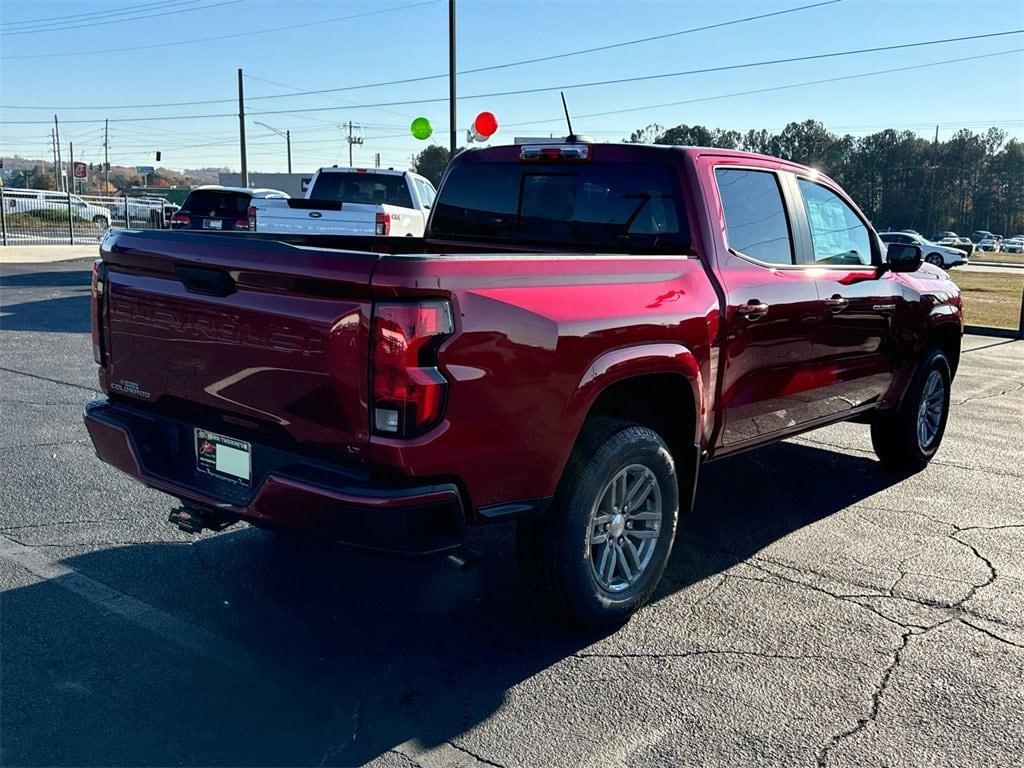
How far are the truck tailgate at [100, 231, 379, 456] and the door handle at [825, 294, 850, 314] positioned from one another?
2988 mm

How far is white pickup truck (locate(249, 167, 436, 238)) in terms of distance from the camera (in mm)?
11078

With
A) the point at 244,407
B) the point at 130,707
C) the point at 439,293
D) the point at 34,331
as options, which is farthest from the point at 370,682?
the point at 34,331

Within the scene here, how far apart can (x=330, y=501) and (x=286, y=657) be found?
33.4 inches

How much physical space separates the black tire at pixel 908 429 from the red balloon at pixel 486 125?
931 cm

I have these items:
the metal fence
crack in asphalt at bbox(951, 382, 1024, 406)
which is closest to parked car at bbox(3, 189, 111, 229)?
the metal fence

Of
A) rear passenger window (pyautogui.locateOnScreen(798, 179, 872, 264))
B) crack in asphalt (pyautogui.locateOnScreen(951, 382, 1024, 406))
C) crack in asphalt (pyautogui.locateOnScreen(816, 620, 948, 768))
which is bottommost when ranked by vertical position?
crack in asphalt (pyautogui.locateOnScreen(816, 620, 948, 768))

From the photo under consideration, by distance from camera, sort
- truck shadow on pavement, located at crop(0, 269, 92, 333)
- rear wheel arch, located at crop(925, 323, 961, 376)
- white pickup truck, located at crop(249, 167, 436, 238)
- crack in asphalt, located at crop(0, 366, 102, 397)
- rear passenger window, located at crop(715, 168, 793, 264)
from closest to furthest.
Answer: rear passenger window, located at crop(715, 168, 793, 264), rear wheel arch, located at crop(925, 323, 961, 376), crack in asphalt, located at crop(0, 366, 102, 397), white pickup truck, located at crop(249, 167, 436, 238), truck shadow on pavement, located at crop(0, 269, 92, 333)

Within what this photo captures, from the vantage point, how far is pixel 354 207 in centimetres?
1198

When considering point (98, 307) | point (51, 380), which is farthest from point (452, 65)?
point (98, 307)

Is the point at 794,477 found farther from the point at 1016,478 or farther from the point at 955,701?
the point at 955,701

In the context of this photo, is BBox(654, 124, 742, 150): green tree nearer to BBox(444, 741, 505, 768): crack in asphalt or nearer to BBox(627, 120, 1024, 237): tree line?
BBox(627, 120, 1024, 237): tree line

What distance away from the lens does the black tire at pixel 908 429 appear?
20.1ft

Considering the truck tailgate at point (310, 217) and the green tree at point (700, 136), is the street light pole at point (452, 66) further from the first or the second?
the green tree at point (700, 136)

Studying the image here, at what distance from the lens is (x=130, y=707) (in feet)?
9.96
